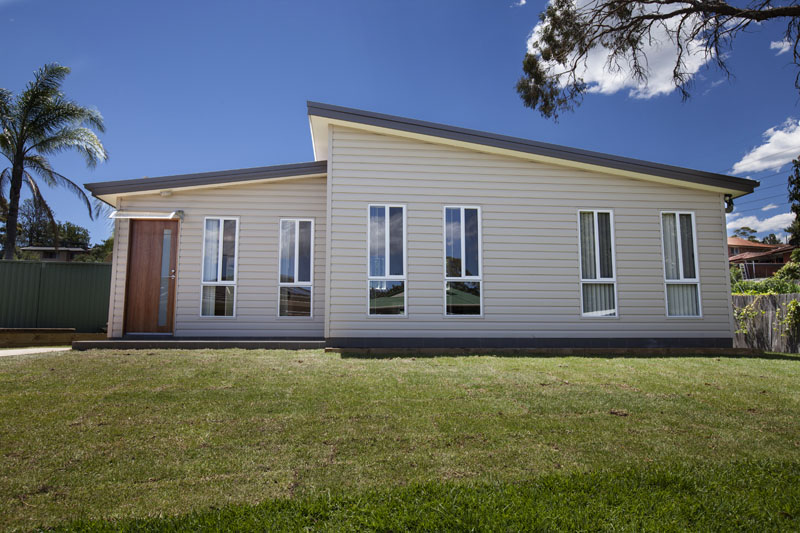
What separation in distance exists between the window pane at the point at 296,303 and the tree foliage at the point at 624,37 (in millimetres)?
5849

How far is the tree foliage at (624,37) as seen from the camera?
7242 millimetres

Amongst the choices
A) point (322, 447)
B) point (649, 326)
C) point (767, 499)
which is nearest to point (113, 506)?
point (322, 447)

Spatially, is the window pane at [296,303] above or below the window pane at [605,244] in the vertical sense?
below

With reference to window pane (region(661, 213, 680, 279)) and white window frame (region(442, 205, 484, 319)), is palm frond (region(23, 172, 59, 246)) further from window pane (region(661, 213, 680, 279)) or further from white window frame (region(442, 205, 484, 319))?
window pane (region(661, 213, 680, 279))

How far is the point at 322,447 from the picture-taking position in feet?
10.7

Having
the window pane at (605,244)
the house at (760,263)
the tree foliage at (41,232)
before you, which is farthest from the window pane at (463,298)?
the house at (760,263)

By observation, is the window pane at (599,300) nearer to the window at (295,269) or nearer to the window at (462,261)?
the window at (462,261)

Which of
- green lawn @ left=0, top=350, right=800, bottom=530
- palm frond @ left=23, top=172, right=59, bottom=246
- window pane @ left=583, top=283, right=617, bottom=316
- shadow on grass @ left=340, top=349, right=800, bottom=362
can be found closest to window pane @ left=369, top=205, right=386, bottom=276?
shadow on grass @ left=340, top=349, right=800, bottom=362

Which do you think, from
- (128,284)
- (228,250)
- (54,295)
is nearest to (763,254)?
(228,250)

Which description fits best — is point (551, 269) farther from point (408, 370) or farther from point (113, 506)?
point (113, 506)

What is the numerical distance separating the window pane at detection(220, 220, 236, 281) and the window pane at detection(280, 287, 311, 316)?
108cm

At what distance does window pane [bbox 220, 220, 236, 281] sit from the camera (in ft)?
28.9

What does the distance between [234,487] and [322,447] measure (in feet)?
2.38

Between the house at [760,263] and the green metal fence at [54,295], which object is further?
the house at [760,263]
